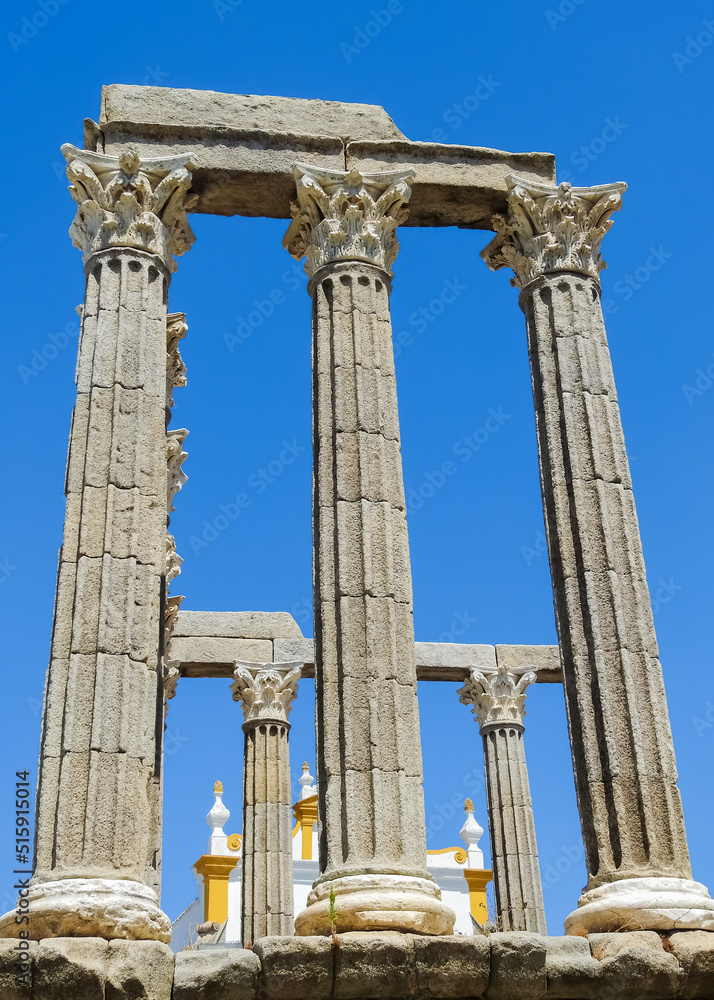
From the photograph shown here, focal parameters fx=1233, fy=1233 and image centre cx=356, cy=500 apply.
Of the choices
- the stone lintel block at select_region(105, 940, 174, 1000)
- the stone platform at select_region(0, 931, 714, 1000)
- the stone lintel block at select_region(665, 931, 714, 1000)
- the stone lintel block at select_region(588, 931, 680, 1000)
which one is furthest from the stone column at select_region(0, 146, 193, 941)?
the stone lintel block at select_region(665, 931, 714, 1000)

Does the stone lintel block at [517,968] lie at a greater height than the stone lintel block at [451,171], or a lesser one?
lesser

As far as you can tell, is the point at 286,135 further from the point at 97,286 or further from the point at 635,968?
the point at 635,968

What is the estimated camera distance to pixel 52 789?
12.4m

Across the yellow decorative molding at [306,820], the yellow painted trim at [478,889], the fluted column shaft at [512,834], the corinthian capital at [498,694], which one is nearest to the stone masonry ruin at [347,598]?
the corinthian capital at [498,694]

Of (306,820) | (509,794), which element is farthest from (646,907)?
(306,820)

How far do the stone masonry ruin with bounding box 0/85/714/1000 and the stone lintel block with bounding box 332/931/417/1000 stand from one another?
2 cm

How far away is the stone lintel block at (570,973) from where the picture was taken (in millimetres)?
11359

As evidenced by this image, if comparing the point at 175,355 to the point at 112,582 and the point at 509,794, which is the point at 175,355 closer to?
the point at 112,582

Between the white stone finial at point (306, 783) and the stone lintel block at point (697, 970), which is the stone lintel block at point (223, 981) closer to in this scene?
the stone lintel block at point (697, 970)

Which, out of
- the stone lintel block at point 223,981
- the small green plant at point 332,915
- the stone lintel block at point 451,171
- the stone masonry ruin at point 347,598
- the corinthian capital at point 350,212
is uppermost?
the stone lintel block at point 451,171

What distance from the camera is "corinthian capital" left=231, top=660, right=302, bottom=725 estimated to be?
79.0 ft

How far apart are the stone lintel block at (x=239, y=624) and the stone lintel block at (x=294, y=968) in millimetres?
13962

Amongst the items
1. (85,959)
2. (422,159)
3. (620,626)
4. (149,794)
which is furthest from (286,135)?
(85,959)

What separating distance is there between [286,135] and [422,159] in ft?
6.30
